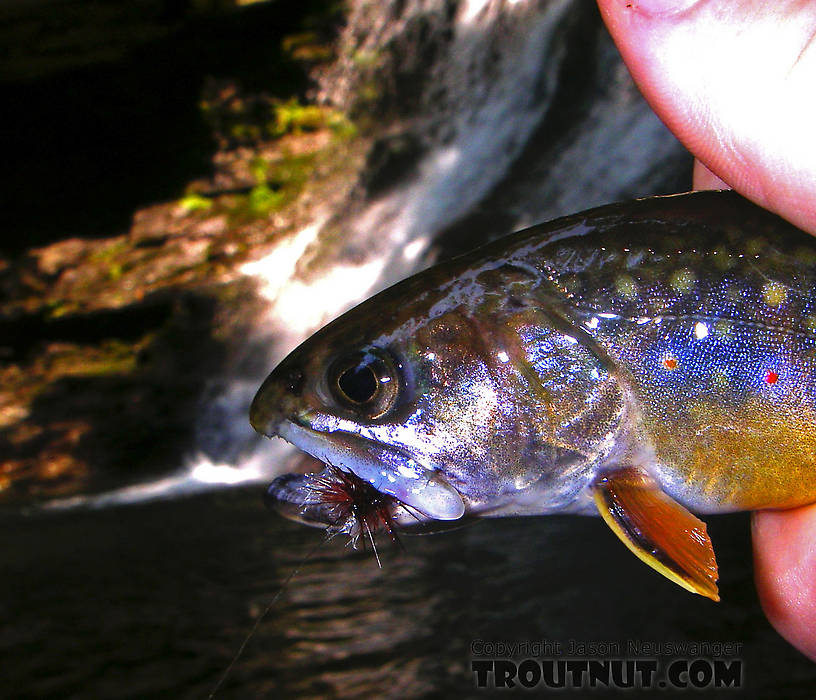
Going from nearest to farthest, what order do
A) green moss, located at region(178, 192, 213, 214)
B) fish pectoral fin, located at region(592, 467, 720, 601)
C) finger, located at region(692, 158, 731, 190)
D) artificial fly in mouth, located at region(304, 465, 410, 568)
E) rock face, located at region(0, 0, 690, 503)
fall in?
fish pectoral fin, located at region(592, 467, 720, 601)
artificial fly in mouth, located at region(304, 465, 410, 568)
finger, located at region(692, 158, 731, 190)
rock face, located at region(0, 0, 690, 503)
green moss, located at region(178, 192, 213, 214)

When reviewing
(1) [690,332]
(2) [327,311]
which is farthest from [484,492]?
(2) [327,311]

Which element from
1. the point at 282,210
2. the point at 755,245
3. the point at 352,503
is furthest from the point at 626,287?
the point at 282,210

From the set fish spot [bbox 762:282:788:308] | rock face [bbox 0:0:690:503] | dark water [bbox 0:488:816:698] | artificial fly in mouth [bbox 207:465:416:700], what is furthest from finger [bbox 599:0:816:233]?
rock face [bbox 0:0:690:503]

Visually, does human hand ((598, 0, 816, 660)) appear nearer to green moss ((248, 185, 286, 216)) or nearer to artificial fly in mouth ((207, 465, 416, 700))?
artificial fly in mouth ((207, 465, 416, 700))

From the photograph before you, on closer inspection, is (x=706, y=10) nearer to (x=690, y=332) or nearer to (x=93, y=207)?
(x=690, y=332)

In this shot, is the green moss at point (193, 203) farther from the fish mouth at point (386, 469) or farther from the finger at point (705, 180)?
the fish mouth at point (386, 469)

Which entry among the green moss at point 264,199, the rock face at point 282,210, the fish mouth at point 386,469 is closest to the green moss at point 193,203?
the rock face at point 282,210
